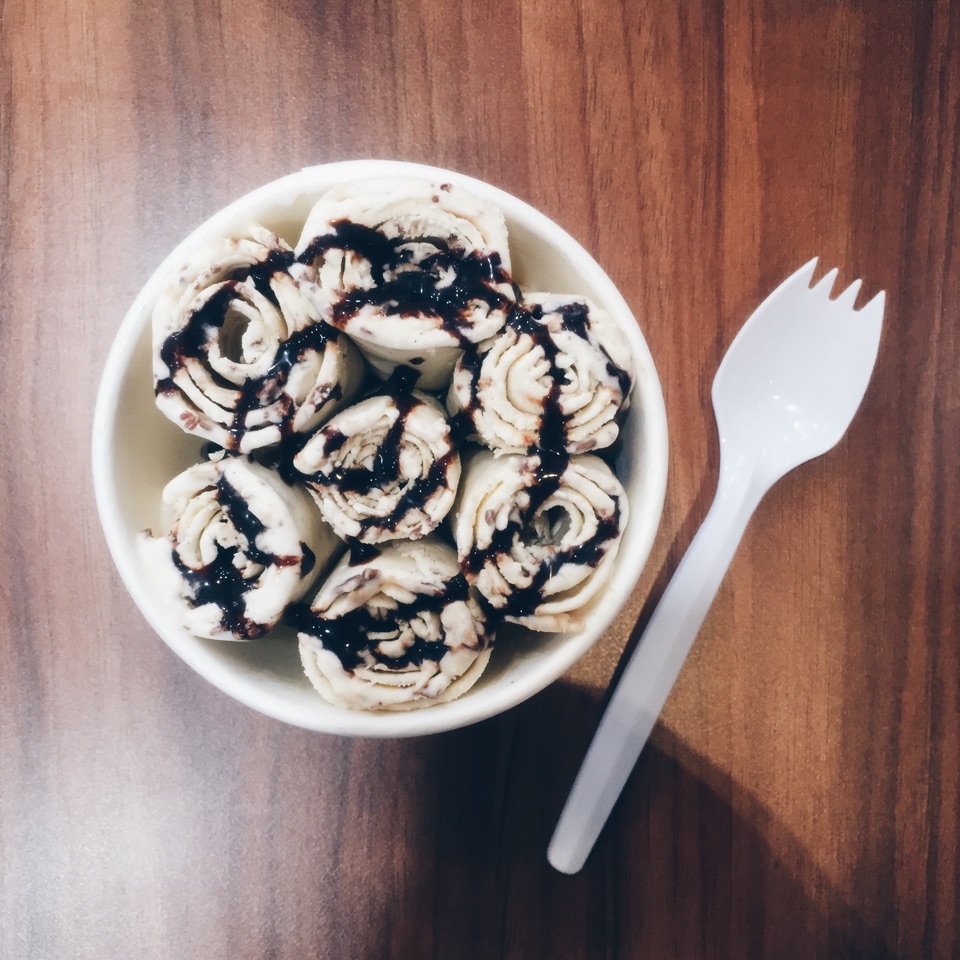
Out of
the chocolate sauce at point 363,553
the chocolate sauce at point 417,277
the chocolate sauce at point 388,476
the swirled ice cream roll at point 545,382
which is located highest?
the chocolate sauce at point 417,277

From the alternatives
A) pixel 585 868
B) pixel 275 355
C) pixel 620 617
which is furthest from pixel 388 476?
pixel 585 868

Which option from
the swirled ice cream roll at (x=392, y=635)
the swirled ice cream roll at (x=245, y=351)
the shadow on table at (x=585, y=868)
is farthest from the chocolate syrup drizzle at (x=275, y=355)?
the shadow on table at (x=585, y=868)

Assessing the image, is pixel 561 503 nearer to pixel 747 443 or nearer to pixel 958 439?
pixel 747 443

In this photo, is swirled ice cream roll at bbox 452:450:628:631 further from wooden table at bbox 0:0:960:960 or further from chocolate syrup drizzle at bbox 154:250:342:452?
wooden table at bbox 0:0:960:960

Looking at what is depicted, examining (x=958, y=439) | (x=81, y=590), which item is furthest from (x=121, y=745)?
(x=958, y=439)

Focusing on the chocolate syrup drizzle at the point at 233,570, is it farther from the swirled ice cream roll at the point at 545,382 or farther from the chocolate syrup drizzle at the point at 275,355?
the swirled ice cream roll at the point at 545,382
